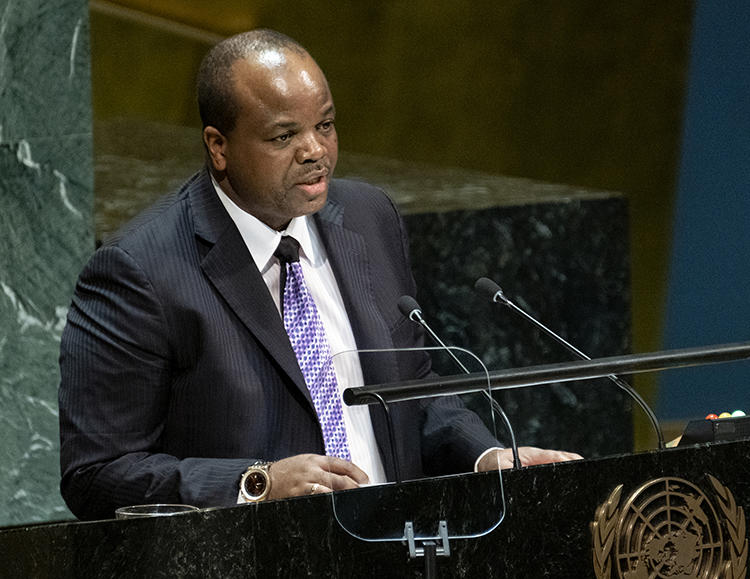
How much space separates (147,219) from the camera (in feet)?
9.24

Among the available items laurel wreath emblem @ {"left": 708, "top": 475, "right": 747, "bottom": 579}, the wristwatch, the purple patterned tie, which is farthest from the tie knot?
laurel wreath emblem @ {"left": 708, "top": 475, "right": 747, "bottom": 579}

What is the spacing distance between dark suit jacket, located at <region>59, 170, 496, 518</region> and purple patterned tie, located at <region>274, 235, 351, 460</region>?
29 mm

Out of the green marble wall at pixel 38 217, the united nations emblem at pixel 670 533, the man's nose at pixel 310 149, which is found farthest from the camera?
the green marble wall at pixel 38 217

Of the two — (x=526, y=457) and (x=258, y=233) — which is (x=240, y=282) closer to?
(x=258, y=233)

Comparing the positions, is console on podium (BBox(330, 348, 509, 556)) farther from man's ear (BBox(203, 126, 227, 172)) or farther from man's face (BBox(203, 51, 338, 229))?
man's ear (BBox(203, 126, 227, 172))

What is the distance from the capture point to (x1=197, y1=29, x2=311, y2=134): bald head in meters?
2.76

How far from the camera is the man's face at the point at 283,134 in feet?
8.90

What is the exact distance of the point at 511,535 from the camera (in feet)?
7.06

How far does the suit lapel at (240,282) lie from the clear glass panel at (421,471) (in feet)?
0.36

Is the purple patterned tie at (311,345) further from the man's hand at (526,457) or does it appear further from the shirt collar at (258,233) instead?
the man's hand at (526,457)

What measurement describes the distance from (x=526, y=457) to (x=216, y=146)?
0.93m

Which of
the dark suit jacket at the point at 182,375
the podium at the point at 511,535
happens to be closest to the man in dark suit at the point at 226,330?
the dark suit jacket at the point at 182,375

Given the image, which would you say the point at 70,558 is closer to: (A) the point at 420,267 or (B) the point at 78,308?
(B) the point at 78,308

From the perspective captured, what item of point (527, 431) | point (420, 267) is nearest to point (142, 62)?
point (420, 267)
